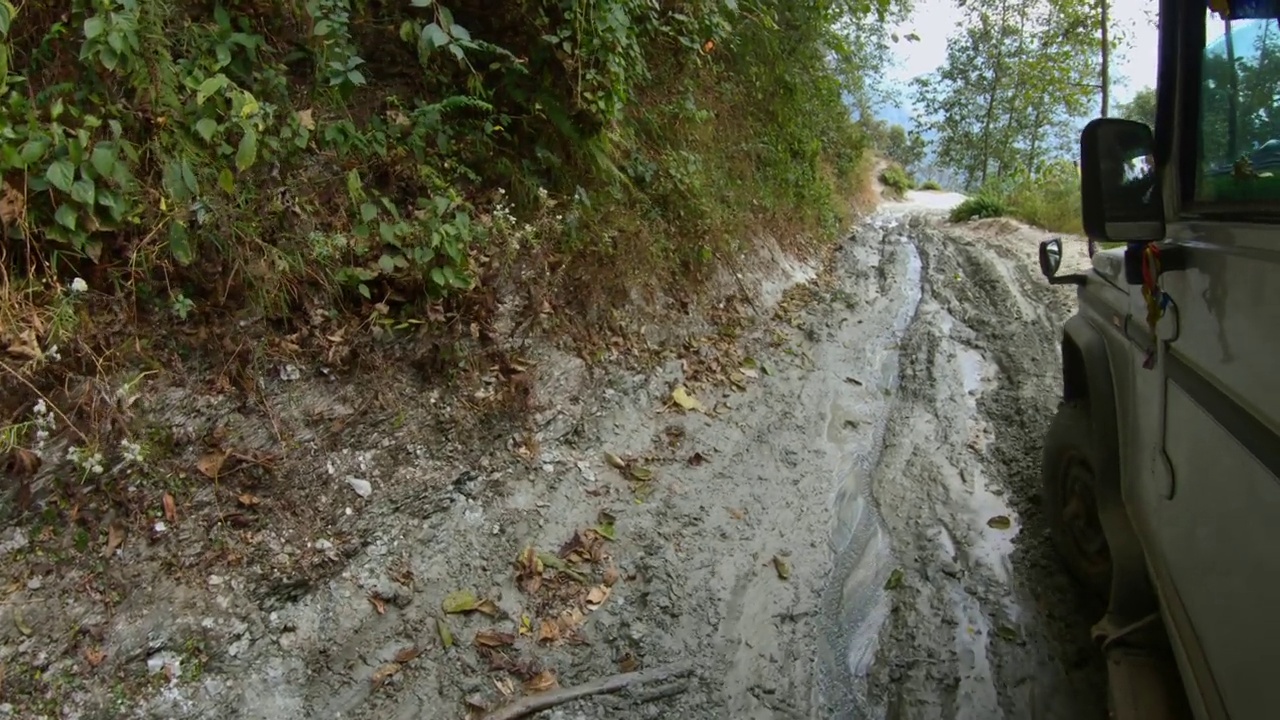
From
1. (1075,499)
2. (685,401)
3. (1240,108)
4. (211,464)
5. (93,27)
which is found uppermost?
(93,27)

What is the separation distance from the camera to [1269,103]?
5.55ft

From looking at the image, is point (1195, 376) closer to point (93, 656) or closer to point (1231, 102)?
point (1231, 102)

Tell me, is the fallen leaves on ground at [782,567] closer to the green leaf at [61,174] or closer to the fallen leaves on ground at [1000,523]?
the fallen leaves on ground at [1000,523]

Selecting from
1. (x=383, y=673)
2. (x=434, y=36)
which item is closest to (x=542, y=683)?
(x=383, y=673)

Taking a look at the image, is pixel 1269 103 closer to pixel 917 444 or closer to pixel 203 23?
pixel 917 444

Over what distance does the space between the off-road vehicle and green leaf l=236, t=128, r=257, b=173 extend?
3.09 m

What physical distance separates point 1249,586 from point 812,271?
22.8 ft

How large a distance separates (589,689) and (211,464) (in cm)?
177

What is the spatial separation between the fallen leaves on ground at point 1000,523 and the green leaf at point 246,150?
4084 mm

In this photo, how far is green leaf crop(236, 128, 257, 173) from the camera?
9.67 feet

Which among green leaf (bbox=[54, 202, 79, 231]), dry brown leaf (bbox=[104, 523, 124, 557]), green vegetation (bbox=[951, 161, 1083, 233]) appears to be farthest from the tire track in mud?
green vegetation (bbox=[951, 161, 1083, 233])

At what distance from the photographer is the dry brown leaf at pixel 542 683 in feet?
9.10

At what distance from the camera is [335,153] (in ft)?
11.8

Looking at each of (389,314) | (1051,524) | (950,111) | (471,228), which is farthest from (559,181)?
(950,111)
